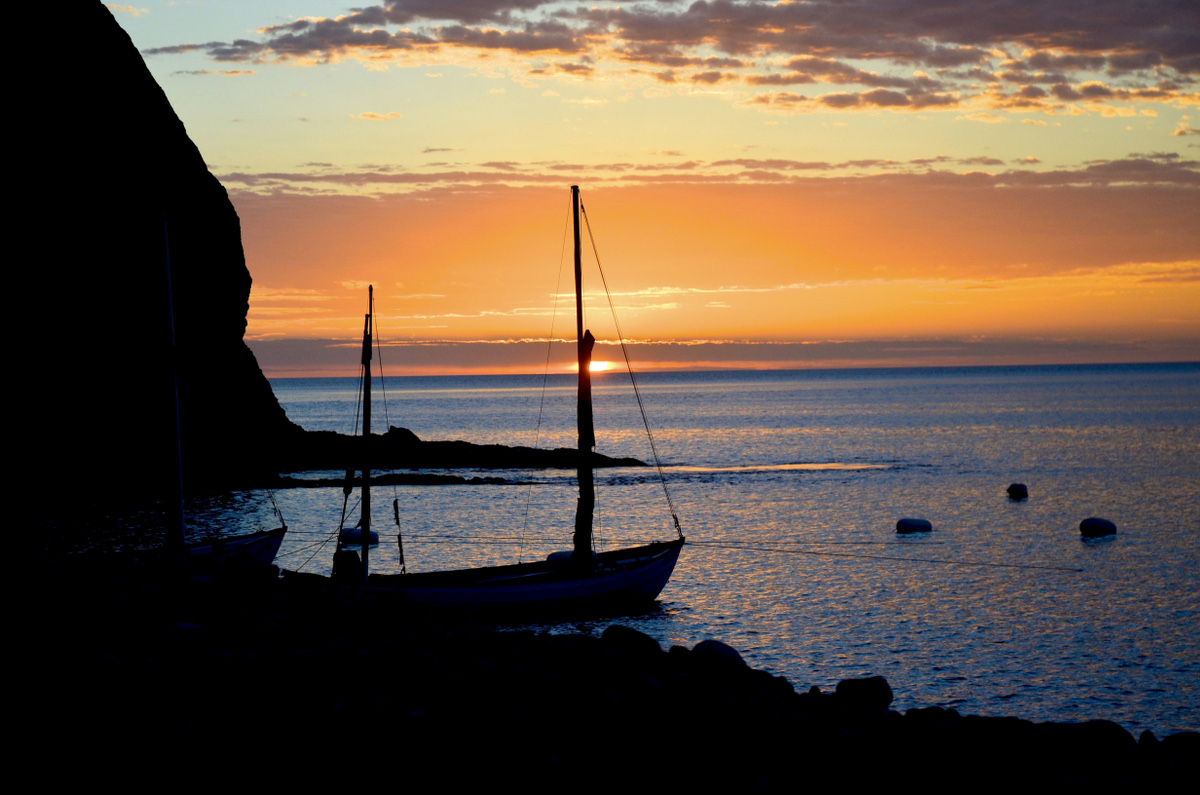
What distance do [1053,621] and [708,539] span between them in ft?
59.5

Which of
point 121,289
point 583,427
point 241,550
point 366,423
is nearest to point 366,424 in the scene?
point 366,423

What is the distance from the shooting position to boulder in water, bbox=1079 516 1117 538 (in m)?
43.3

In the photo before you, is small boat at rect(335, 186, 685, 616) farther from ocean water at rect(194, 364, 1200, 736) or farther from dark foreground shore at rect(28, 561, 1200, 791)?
dark foreground shore at rect(28, 561, 1200, 791)

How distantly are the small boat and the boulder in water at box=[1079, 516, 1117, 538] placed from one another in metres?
24.6

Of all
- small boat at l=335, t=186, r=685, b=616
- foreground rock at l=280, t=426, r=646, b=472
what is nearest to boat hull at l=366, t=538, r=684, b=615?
small boat at l=335, t=186, r=685, b=616

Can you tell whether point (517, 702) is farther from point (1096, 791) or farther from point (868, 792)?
point (1096, 791)

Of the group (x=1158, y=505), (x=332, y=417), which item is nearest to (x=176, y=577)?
(x=1158, y=505)

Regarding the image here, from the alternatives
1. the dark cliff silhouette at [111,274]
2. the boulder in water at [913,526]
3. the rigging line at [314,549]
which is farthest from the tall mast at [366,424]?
the boulder in water at [913,526]

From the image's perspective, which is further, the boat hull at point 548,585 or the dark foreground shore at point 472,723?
the boat hull at point 548,585

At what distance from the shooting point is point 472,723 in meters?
12.1

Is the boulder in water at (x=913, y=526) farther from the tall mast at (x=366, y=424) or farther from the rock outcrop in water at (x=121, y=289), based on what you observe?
the tall mast at (x=366, y=424)

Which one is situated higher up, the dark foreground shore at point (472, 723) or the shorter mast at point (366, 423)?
the shorter mast at point (366, 423)

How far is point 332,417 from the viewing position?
177 m

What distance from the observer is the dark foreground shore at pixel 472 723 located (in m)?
11.0
